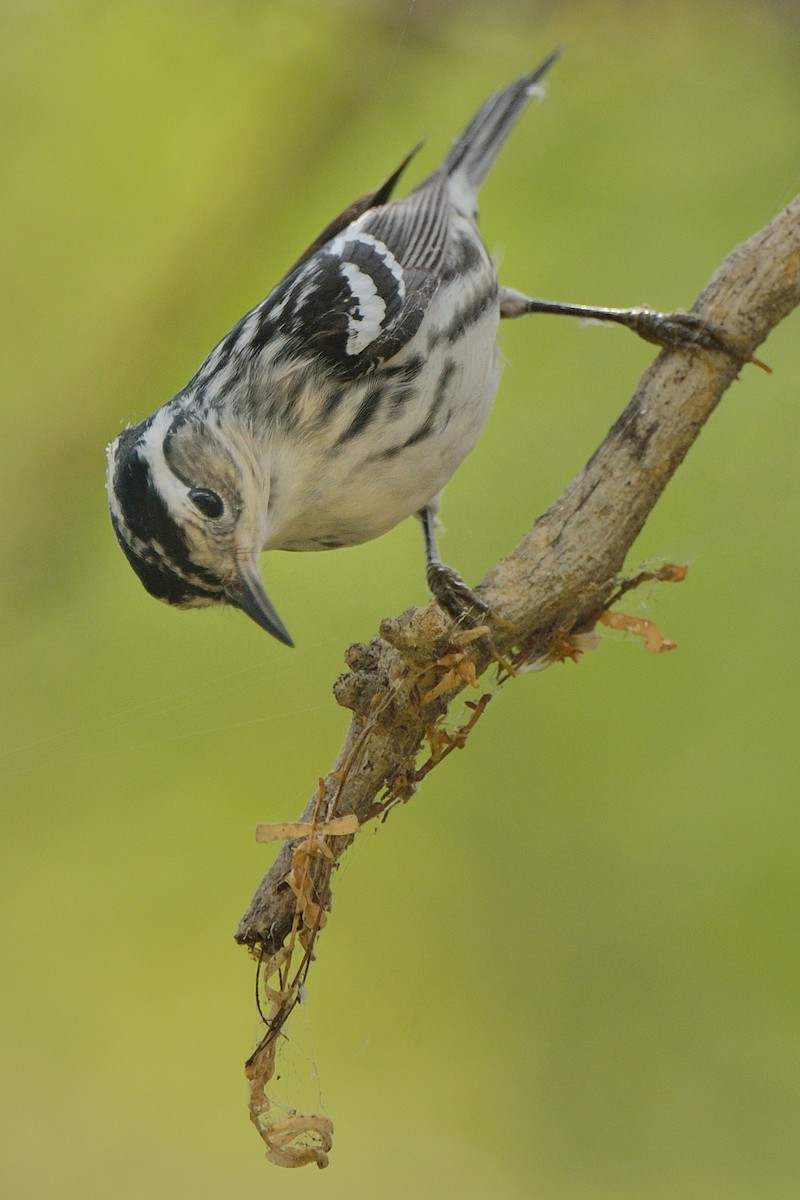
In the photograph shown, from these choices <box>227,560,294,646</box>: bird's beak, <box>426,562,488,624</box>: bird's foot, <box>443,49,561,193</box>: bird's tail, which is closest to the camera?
<box>227,560,294,646</box>: bird's beak

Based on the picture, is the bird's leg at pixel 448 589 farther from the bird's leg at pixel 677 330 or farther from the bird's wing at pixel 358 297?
the bird's leg at pixel 677 330

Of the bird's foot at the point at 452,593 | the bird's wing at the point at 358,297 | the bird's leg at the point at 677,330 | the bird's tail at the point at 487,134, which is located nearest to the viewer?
the bird's foot at the point at 452,593

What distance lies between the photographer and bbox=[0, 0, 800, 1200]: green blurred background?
1988 mm

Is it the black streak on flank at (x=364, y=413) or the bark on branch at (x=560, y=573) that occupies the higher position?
the black streak on flank at (x=364, y=413)

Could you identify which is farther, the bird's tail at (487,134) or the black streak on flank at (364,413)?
the bird's tail at (487,134)

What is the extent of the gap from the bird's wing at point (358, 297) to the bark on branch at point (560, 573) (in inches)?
17.1

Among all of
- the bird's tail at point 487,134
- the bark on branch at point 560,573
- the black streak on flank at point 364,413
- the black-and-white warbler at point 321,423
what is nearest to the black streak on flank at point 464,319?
the black-and-white warbler at point 321,423

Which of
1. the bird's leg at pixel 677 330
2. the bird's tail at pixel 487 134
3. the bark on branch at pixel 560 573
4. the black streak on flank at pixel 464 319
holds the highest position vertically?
the bird's tail at pixel 487 134

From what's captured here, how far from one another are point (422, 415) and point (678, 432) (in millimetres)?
410

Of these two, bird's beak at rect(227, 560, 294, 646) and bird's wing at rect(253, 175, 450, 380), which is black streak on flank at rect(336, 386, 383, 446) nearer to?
bird's wing at rect(253, 175, 450, 380)

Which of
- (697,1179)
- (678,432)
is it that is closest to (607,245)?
(678,432)

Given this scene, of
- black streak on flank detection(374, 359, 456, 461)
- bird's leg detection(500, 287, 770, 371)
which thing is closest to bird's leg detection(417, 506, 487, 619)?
black streak on flank detection(374, 359, 456, 461)

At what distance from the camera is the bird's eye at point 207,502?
4.99ft

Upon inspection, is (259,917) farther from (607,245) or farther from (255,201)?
(607,245)
